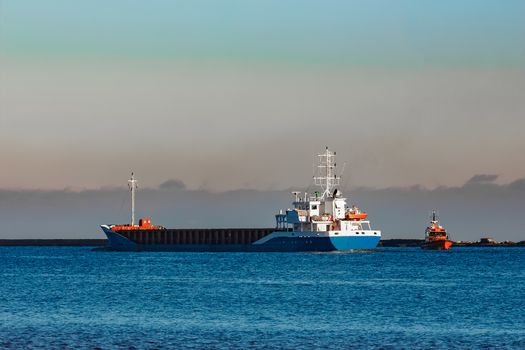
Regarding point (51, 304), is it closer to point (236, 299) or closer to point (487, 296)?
point (236, 299)

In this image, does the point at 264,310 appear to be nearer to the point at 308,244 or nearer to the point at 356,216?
the point at 308,244

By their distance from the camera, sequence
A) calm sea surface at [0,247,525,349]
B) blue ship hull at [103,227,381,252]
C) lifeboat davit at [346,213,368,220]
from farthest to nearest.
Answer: lifeboat davit at [346,213,368,220], blue ship hull at [103,227,381,252], calm sea surface at [0,247,525,349]

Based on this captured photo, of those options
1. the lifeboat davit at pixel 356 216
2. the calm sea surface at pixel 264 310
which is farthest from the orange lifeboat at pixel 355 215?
the calm sea surface at pixel 264 310

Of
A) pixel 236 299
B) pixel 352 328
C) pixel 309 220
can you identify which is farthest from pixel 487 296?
pixel 309 220

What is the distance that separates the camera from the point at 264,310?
66.6 m

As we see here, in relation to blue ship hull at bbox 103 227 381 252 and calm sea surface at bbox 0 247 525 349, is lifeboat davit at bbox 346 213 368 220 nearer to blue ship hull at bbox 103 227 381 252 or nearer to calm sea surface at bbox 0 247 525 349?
blue ship hull at bbox 103 227 381 252

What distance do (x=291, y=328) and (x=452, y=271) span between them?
67.8m

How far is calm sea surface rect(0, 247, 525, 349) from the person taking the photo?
51.6 meters

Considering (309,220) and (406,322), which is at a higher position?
(309,220)

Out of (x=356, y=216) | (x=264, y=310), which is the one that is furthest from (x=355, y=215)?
(x=264, y=310)

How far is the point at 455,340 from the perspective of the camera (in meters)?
51.4

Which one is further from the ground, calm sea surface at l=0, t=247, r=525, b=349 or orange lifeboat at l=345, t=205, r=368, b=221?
orange lifeboat at l=345, t=205, r=368, b=221

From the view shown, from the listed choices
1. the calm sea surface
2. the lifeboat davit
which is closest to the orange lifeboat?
the lifeboat davit

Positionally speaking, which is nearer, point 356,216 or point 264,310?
point 264,310
